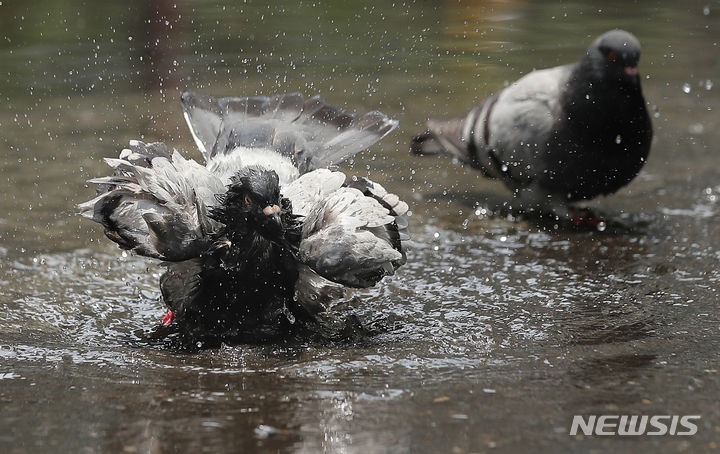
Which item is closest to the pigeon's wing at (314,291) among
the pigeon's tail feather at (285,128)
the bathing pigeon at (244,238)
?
the bathing pigeon at (244,238)

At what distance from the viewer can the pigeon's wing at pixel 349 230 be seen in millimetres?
4105

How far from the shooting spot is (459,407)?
3203 mm

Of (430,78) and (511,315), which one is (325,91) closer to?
(430,78)

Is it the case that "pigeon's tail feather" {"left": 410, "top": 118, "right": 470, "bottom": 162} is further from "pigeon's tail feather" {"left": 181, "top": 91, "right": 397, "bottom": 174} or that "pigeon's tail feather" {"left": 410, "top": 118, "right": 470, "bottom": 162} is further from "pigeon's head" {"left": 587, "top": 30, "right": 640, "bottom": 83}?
"pigeon's tail feather" {"left": 181, "top": 91, "right": 397, "bottom": 174}

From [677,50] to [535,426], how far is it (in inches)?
310

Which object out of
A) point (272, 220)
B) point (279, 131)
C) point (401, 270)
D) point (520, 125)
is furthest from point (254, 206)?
point (520, 125)

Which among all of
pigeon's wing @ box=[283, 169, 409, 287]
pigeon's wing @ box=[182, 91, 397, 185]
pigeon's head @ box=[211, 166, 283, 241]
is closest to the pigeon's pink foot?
pigeon's wing @ box=[182, 91, 397, 185]

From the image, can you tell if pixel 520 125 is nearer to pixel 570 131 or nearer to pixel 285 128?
pixel 570 131

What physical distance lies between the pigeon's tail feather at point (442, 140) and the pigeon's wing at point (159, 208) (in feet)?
8.65

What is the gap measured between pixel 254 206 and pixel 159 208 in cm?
44

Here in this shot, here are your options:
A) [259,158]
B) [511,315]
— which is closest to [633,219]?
[511,315]

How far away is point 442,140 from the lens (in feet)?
22.7

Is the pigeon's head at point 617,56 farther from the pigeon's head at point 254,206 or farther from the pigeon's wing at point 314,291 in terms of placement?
the pigeon's head at point 254,206

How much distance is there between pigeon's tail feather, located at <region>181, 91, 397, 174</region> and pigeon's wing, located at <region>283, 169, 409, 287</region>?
0.57m
